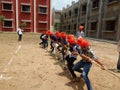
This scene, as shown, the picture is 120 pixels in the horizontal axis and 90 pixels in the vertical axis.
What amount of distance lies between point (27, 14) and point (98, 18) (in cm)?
1333

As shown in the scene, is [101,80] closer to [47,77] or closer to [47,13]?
[47,77]

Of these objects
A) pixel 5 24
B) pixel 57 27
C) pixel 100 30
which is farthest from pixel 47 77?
pixel 57 27

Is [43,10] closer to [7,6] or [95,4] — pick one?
[7,6]

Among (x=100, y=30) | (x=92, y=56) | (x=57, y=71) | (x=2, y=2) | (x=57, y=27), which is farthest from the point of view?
(x=57, y=27)

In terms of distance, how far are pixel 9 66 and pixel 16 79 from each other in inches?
71.2

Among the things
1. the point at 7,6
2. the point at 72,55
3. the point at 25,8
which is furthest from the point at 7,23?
the point at 72,55

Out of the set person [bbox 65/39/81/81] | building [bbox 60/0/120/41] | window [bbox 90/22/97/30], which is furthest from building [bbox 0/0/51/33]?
person [bbox 65/39/81/81]

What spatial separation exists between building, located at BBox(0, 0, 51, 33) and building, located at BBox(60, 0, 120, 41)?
6.73 m

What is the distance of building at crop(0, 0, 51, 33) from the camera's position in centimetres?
3086

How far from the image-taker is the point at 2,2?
30.5 meters

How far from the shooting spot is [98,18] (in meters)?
26.0

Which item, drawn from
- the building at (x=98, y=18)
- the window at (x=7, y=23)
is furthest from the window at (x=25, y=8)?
the building at (x=98, y=18)

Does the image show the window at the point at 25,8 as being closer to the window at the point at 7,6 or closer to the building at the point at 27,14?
the building at the point at 27,14

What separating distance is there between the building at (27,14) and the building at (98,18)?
673 cm
